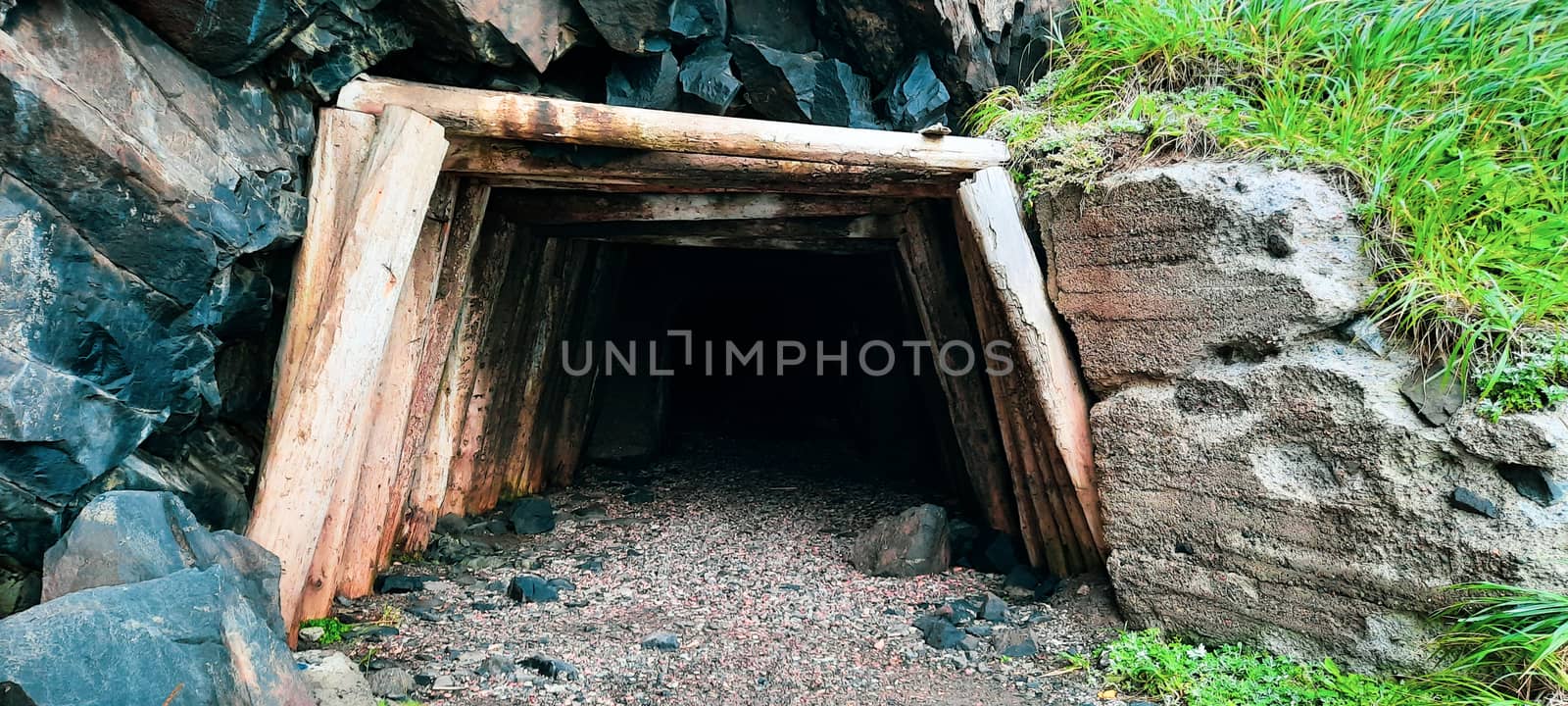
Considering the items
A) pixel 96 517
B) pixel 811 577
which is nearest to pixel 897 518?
pixel 811 577

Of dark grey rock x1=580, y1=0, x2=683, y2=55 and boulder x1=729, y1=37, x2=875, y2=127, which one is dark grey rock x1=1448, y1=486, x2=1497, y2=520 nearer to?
boulder x1=729, y1=37, x2=875, y2=127

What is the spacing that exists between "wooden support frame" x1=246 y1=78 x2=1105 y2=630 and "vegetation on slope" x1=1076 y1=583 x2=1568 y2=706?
69 cm

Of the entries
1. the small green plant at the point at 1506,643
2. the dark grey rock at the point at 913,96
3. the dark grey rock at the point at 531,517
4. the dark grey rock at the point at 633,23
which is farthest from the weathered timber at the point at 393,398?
the small green plant at the point at 1506,643

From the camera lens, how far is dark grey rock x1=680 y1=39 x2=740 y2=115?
370 cm

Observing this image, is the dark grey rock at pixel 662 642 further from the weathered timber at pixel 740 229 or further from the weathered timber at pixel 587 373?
the weathered timber at pixel 587 373

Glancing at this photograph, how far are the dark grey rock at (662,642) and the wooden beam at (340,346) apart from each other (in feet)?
4.20

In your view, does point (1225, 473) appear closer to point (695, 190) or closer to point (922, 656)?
point (922, 656)

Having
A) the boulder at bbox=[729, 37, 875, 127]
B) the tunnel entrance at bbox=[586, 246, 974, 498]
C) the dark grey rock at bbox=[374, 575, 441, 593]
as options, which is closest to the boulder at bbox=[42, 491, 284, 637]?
the dark grey rock at bbox=[374, 575, 441, 593]

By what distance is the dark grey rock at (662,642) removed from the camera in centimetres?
362

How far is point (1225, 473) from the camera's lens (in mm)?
3379

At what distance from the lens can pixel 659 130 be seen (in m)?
3.52

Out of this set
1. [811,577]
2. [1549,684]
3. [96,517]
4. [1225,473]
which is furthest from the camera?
[811,577]

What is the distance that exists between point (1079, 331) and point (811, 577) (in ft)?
6.04

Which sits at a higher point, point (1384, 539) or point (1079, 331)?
point (1079, 331)
